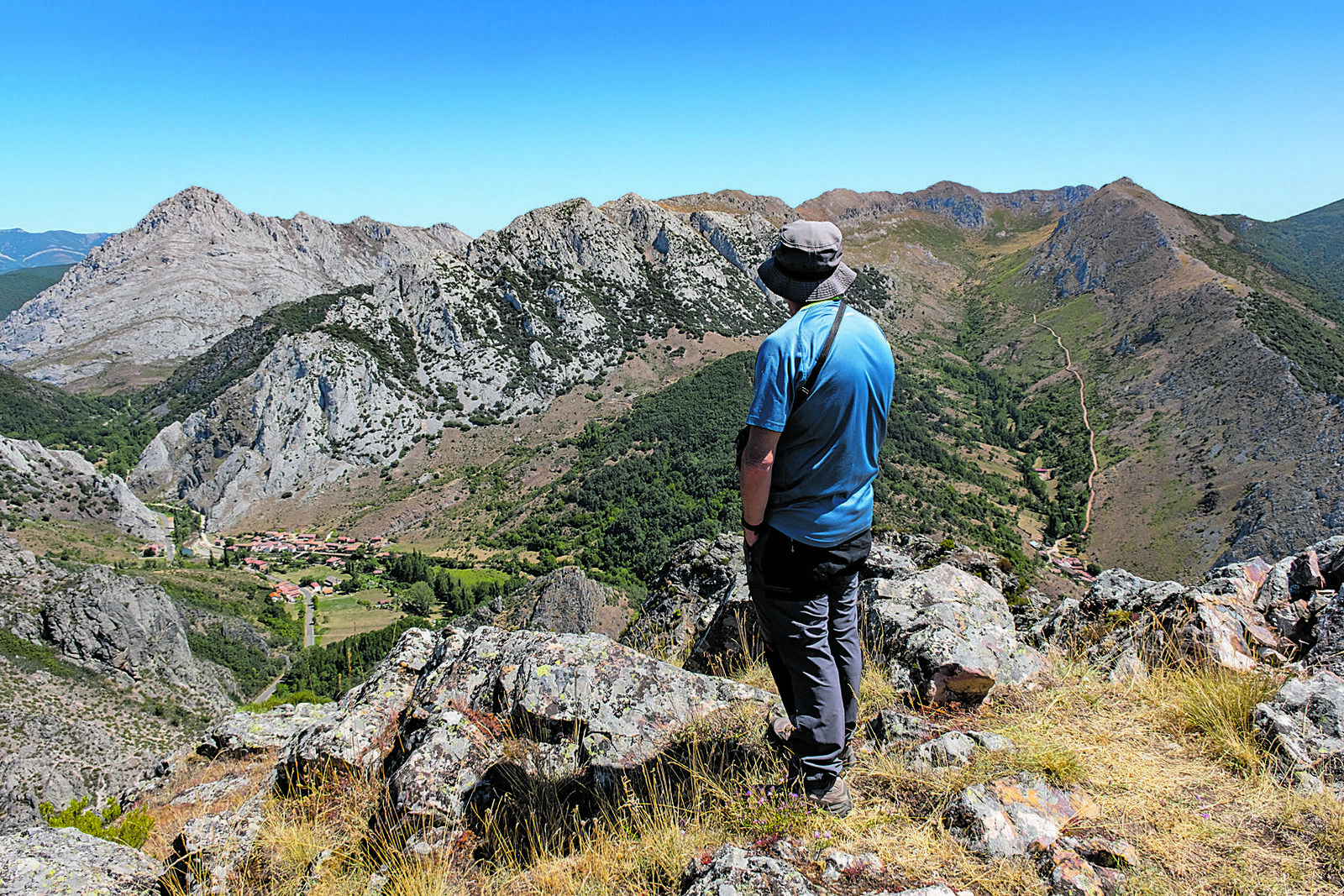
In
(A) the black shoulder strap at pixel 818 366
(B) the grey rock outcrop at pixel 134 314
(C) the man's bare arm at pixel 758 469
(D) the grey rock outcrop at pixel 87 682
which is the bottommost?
(D) the grey rock outcrop at pixel 87 682

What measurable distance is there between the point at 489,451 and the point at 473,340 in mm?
21937

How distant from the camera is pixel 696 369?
11538cm

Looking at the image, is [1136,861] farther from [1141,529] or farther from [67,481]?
[67,481]

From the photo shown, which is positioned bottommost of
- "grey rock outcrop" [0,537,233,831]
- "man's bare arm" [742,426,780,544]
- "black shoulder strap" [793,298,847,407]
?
"grey rock outcrop" [0,537,233,831]

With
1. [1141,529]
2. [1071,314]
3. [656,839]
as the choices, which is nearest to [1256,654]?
[656,839]

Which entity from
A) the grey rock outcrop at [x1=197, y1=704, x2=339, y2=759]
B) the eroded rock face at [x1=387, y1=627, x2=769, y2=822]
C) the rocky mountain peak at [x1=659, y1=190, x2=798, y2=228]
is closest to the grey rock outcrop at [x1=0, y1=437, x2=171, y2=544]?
the grey rock outcrop at [x1=197, y1=704, x2=339, y2=759]

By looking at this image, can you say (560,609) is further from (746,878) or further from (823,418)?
(823,418)

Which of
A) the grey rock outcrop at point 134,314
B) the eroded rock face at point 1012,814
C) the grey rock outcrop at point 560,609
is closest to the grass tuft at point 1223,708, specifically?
the eroded rock face at point 1012,814

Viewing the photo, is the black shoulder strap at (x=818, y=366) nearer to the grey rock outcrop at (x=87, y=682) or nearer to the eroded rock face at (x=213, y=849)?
the eroded rock face at (x=213, y=849)

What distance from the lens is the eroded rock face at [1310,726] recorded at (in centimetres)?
338

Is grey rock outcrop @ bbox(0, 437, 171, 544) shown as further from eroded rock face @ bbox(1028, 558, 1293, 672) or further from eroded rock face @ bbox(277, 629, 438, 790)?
eroded rock face @ bbox(1028, 558, 1293, 672)

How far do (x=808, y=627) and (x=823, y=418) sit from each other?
42.9 inches

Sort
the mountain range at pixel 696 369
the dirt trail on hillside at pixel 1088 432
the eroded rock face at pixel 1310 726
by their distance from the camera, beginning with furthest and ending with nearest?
the dirt trail on hillside at pixel 1088 432 → the mountain range at pixel 696 369 → the eroded rock face at pixel 1310 726

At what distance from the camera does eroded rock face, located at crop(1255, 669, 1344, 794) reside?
3375 mm
